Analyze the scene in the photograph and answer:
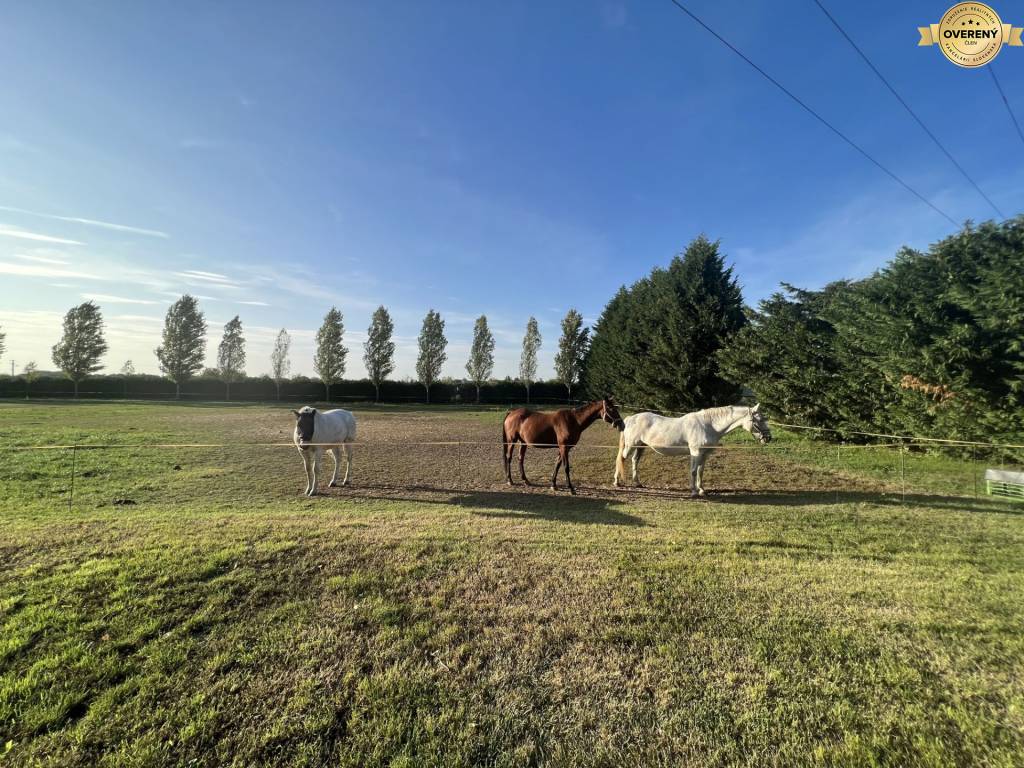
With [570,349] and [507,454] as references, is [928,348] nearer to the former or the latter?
[507,454]

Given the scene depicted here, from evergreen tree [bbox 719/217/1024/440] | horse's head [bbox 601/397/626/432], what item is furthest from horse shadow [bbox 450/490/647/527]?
evergreen tree [bbox 719/217/1024/440]

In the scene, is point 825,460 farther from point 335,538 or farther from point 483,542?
point 335,538

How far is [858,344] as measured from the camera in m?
11.2

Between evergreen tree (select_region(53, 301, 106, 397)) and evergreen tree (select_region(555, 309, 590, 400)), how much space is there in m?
47.5

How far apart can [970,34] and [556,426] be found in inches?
349

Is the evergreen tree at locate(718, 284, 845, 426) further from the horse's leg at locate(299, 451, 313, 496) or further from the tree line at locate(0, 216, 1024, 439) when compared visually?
the horse's leg at locate(299, 451, 313, 496)

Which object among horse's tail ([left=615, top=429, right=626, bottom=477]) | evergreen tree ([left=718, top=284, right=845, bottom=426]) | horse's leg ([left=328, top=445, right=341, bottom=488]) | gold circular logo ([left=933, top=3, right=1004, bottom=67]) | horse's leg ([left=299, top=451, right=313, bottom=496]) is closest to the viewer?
gold circular logo ([left=933, top=3, right=1004, bottom=67])

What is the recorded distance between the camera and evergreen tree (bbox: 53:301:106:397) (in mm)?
40969

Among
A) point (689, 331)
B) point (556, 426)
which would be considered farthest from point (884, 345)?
point (689, 331)

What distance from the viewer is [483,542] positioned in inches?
203

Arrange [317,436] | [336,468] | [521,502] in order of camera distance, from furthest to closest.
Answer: [336,468]
[317,436]
[521,502]

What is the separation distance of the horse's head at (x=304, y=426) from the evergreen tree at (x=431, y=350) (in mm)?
39783

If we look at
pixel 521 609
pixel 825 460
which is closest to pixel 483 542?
pixel 521 609

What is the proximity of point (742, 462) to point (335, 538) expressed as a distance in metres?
10.9
